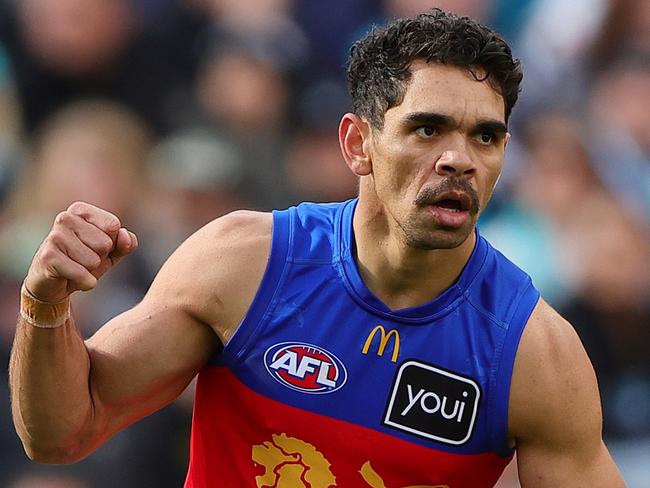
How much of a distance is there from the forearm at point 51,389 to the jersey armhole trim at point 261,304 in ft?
1.44

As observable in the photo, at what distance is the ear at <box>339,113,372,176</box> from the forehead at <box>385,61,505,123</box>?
0.71 ft

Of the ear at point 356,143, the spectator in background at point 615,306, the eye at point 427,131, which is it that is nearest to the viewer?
the eye at point 427,131

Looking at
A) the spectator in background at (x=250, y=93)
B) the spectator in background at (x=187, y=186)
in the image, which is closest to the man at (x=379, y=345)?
the spectator in background at (x=187, y=186)

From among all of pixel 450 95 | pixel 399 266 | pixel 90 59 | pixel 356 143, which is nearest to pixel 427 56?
pixel 450 95

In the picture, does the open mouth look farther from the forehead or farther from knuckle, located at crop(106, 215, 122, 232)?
knuckle, located at crop(106, 215, 122, 232)

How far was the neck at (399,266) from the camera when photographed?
13.3ft

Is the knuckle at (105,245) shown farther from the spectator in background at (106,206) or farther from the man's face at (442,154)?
the spectator in background at (106,206)

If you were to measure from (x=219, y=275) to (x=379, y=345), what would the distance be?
54 centimetres

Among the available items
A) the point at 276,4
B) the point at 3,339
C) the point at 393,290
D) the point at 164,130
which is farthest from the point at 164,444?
the point at 393,290

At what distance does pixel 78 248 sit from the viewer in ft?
11.7

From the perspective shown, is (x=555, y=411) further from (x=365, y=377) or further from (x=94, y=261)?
(x=94, y=261)

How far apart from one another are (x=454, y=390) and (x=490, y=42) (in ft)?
3.50

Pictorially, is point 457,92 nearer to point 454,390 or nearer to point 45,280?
point 454,390

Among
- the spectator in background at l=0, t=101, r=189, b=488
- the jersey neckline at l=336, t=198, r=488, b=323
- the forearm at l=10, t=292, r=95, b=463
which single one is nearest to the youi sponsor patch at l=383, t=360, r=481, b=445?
the jersey neckline at l=336, t=198, r=488, b=323
